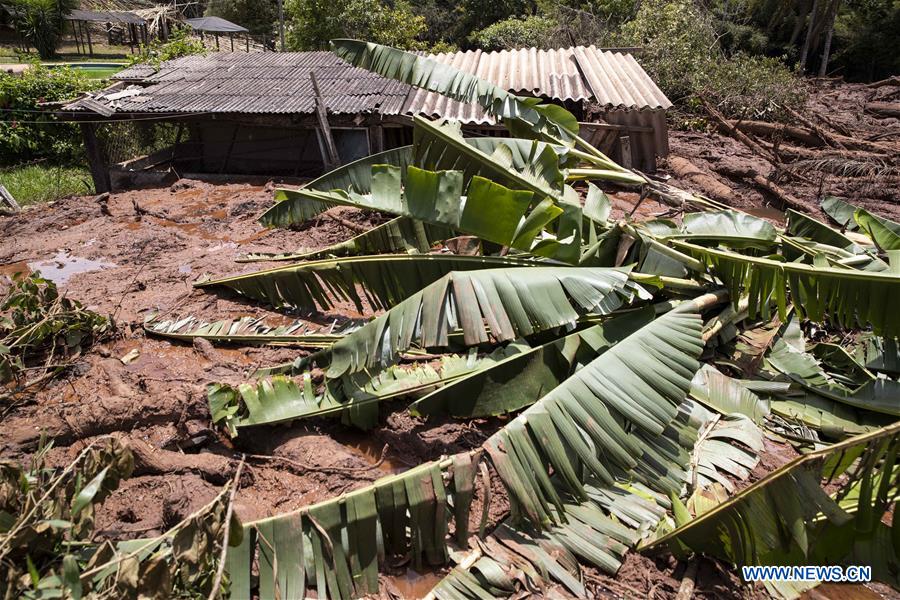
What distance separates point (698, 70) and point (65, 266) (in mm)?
16444

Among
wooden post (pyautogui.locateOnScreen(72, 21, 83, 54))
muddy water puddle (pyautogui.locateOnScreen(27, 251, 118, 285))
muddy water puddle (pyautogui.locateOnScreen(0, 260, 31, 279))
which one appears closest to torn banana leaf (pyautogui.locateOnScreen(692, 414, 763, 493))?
muddy water puddle (pyautogui.locateOnScreen(27, 251, 118, 285))

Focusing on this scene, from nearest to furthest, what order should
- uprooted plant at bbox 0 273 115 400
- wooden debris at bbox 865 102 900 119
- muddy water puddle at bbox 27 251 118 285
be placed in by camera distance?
uprooted plant at bbox 0 273 115 400, muddy water puddle at bbox 27 251 118 285, wooden debris at bbox 865 102 900 119

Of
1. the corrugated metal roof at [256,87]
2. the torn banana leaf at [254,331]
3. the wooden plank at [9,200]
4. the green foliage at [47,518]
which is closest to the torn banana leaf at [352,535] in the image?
the green foliage at [47,518]

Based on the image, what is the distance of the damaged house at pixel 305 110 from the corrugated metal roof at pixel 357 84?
0.09ft

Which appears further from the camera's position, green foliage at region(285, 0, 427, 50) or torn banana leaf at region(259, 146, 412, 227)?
green foliage at region(285, 0, 427, 50)

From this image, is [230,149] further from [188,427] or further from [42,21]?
[42,21]

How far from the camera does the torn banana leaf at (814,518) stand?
252cm

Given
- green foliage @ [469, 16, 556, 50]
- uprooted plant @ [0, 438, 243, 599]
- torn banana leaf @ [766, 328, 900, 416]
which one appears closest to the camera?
uprooted plant @ [0, 438, 243, 599]

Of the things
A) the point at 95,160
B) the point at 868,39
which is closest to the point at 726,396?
the point at 95,160

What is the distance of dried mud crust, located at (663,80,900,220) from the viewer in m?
10.9

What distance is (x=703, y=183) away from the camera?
11188 millimetres

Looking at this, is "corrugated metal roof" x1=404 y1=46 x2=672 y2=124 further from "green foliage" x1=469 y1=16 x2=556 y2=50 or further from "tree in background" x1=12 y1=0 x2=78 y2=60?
"tree in background" x1=12 y1=0 x2=78 y2=60

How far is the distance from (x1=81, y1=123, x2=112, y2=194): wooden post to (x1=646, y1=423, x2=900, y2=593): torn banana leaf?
44.1ft

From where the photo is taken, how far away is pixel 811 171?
39.6ft
